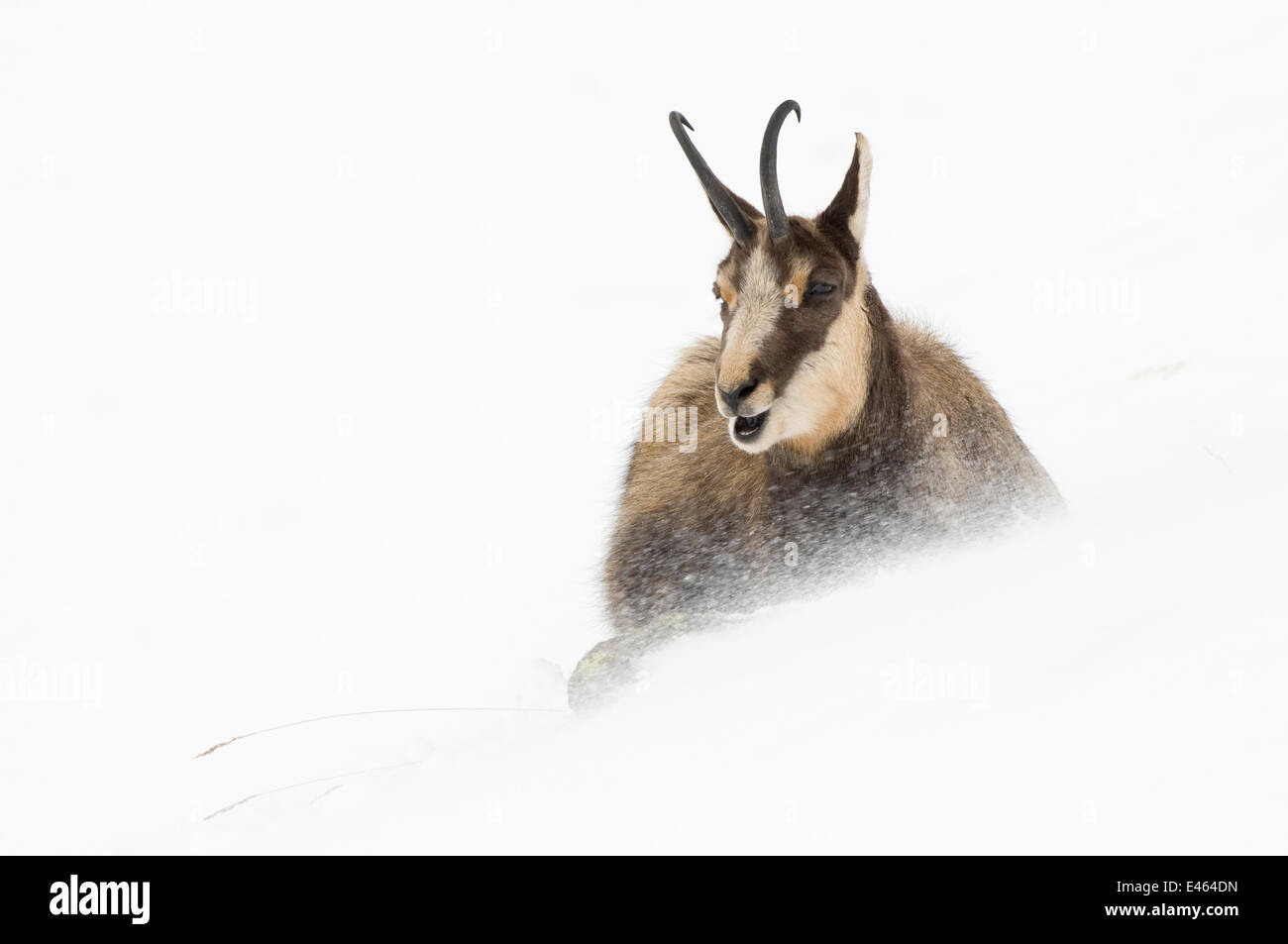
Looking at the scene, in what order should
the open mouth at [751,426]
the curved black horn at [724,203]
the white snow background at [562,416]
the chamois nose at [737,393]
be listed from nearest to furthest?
the white snow background at [562,416] < the chamois nose at [737,393] < the open mouth at [751,426] < the curved black horn at [724,203]

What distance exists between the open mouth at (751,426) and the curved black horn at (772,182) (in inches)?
27.5

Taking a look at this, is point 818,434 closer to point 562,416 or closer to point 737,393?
point 737,393

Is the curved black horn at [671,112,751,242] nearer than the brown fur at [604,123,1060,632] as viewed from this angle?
No

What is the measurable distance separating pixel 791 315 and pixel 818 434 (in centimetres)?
49

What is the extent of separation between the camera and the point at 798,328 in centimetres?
439

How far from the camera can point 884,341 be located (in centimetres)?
476

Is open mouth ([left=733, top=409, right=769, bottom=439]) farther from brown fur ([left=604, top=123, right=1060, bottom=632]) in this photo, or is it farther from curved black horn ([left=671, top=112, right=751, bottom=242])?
curved black horn ([left=671, top=112, right=751, bottom=242])

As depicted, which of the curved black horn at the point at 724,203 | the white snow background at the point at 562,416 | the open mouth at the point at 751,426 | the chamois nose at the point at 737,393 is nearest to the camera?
the white snow background at the point at 562,416

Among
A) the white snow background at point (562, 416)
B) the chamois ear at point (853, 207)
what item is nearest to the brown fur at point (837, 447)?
the chamois ear at point (853, 207)

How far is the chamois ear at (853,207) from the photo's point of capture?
4.54m

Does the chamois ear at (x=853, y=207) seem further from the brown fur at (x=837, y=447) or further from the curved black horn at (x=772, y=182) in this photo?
the curved black horn at (x=772, y=182)

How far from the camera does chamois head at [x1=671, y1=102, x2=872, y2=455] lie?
433cm

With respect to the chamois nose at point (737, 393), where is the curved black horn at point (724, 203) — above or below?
above

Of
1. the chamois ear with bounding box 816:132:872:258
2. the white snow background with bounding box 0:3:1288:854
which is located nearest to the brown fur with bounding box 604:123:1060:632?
the chamois ear with bounding box 816:132:872:258
